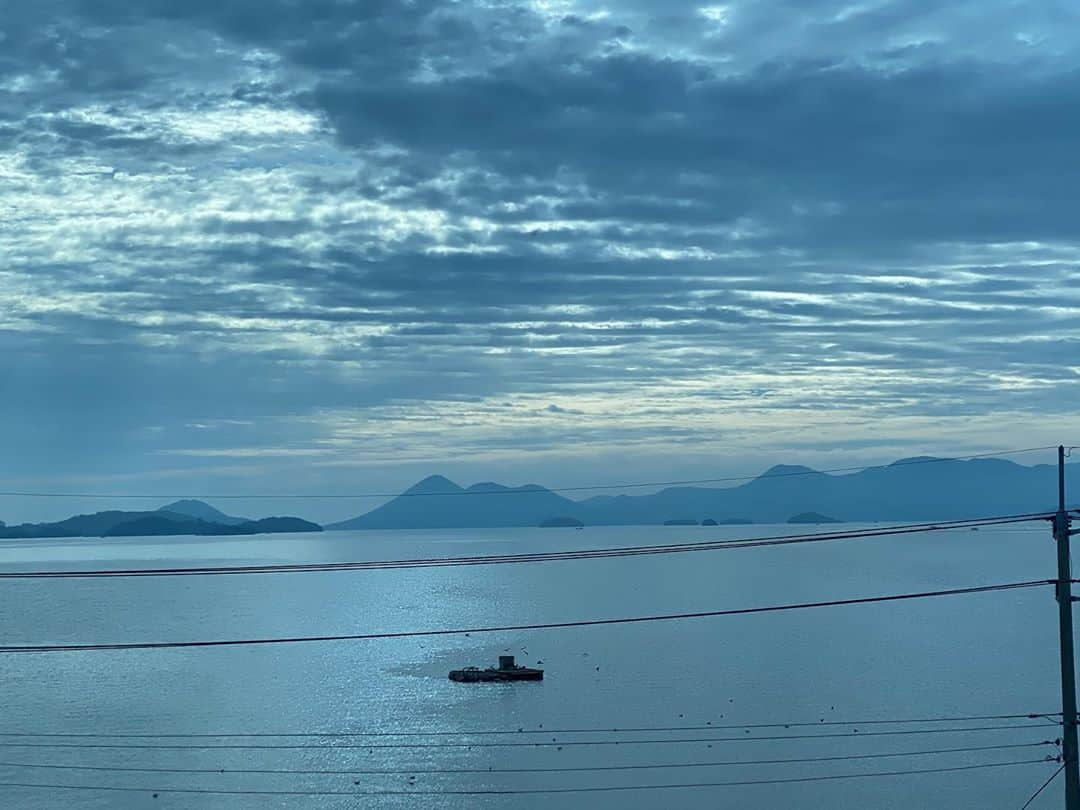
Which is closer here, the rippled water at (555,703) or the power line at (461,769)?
the rippled water at (555,703)

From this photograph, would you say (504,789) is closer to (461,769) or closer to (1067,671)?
(461,769)

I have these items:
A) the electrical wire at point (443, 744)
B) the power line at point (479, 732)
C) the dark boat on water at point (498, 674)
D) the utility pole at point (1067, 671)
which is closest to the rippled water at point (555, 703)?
the electrical wire at point (443, 744)

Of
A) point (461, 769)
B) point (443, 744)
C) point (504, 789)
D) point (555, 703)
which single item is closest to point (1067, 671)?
point (504, 789)

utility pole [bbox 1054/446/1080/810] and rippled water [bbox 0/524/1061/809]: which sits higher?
utility pole [bbox 1054/446/1080/810]

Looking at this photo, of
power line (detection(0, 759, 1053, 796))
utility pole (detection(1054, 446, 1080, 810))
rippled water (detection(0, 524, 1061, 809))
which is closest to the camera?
utility pole (detection(1054, 446, 1080, 810))

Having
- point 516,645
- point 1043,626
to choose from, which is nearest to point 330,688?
point 516,645

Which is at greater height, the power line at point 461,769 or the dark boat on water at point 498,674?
the power line at point 461,769

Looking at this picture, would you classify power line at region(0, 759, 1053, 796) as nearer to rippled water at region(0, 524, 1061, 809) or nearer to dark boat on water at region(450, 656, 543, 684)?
rippled water at region(0, 524, 1061, 809)

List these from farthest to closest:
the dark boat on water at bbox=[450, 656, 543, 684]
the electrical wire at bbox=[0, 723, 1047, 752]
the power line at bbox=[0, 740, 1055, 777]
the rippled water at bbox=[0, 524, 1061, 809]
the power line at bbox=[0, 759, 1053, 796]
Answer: the dark boat on water at bbox=[450, 656, 543, 684] < the electrical wire at bbox=[0, 723, 1047, 752] < the power line at bbox=[0, 740, 1055, 777] < the rippled water at bbox=[0, 524, 1061, 809] < the power line at bbox=[0, 759, 1053, 796]

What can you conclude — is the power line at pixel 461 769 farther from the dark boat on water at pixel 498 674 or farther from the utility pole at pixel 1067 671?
the utility pole at pixel 1067 671

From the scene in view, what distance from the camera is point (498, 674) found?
95500 millimetres

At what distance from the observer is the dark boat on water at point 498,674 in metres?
95.6

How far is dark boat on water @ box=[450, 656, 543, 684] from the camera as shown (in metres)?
95.6

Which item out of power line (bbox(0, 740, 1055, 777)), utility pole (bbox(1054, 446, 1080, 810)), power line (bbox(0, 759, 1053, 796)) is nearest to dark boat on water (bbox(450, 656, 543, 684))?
power line (bbox(0, 740, 1055, 777))
